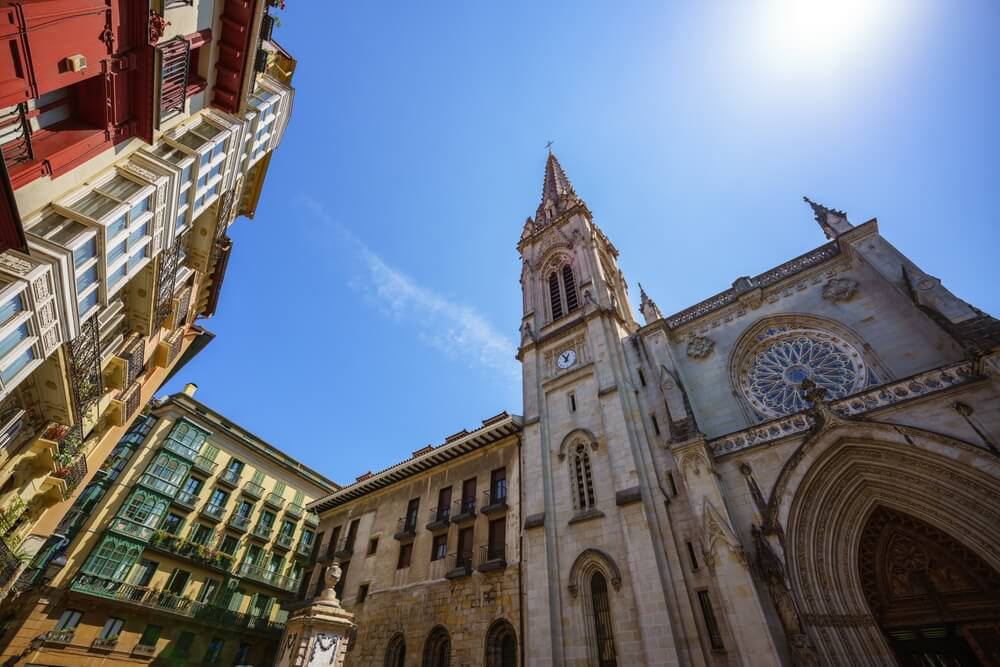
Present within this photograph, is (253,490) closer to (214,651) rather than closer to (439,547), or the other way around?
(214,651)

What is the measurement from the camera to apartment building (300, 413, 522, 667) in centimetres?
1688

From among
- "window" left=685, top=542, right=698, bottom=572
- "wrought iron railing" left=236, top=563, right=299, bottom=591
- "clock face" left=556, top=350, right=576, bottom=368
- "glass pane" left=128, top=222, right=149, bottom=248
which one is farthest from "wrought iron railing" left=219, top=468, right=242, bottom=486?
"window" left=685, top=542, right=698, bottom=572

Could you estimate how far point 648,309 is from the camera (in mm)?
21359

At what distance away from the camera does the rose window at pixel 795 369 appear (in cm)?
1520

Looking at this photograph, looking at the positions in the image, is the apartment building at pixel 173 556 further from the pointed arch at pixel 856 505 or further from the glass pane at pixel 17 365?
the pointed arch at pixel 856 505

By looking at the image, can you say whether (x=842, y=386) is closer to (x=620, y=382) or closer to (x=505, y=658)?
(x=620, y=382)

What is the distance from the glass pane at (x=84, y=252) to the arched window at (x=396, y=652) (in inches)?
706

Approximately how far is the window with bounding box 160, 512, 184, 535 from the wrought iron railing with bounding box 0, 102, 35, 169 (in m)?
25.8

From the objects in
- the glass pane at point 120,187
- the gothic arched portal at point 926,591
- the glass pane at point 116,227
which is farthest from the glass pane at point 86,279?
the gothic arched portal at point 926,591

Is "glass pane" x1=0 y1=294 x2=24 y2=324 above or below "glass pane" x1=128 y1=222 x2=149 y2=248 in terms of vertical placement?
below

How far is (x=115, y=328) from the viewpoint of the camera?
1329cm

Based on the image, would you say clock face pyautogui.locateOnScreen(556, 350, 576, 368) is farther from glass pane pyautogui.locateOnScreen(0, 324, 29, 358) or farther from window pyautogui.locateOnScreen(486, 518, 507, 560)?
glass pane pyautogui.locateOnScreen(0, 324, 29, 358)

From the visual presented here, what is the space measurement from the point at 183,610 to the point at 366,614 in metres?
12.3

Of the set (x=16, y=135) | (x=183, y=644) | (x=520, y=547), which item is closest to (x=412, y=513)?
(x=520, y=547)
